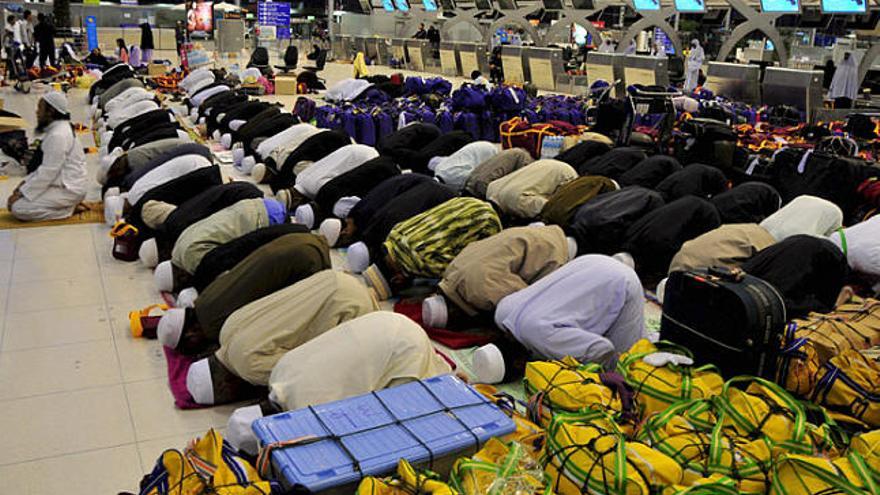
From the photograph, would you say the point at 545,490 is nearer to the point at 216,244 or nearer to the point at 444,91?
the point at 216,244

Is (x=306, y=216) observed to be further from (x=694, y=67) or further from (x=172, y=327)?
(x=694, y=67)

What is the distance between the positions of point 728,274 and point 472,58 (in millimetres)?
19885

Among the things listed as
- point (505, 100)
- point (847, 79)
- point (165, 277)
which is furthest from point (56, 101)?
point (847, 79)

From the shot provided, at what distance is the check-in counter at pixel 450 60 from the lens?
23416 mm

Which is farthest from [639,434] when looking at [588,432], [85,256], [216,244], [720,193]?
[85,256]

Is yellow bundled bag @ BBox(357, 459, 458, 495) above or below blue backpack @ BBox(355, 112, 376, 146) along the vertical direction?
below

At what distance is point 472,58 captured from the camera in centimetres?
2255

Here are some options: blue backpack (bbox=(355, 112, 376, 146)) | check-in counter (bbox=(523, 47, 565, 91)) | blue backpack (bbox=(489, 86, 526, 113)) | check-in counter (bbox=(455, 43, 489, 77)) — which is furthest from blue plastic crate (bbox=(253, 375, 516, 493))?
check-in counter (bbox=(455, 43, 489, 77))

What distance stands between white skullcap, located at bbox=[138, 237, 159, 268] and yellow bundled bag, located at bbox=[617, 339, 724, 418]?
3763 mm

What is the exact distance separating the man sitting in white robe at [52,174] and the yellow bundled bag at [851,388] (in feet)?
20.0

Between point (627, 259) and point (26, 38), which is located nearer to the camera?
point (627, 259)

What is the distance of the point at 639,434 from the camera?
9.12 feet

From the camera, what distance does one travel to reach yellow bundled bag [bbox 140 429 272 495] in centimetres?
237

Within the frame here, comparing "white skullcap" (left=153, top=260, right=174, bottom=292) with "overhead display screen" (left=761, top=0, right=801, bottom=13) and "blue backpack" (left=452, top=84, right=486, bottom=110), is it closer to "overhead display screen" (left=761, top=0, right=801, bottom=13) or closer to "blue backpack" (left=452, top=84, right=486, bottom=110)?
"blue backpack" (left=452, top=84, right=486, bottom=110)
